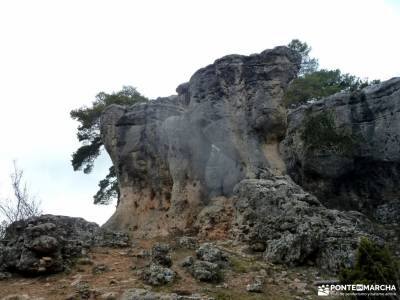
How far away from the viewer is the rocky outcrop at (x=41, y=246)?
10.2m

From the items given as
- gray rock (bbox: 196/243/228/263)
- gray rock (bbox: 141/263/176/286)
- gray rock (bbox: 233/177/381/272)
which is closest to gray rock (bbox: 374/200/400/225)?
gray rock (bbox: 233/177/381/272)

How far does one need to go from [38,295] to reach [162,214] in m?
7.13

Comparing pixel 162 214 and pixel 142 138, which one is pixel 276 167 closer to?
pixel 162 214

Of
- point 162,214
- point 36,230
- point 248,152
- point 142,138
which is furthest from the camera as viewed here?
point 142,138

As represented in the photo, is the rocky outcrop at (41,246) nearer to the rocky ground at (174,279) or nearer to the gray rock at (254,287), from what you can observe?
the rocky ground at (174,279)

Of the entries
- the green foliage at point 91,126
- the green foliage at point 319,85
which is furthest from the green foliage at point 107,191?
the green foliage at point 319,85

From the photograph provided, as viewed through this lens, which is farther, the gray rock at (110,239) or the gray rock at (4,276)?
the gray rock at (110,239)

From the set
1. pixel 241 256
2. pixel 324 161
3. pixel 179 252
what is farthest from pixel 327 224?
pixel 324 161

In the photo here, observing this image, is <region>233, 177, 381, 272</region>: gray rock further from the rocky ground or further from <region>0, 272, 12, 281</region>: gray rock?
<region>0, 272, 12, 281</region>: gray rock

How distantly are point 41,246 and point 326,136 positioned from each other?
1420cm

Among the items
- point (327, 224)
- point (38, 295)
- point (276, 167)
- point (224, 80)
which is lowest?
point (38, 295)

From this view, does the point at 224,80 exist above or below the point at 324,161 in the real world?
above

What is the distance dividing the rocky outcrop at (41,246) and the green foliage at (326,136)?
11.5 m

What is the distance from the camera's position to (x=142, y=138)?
17.7 meters
